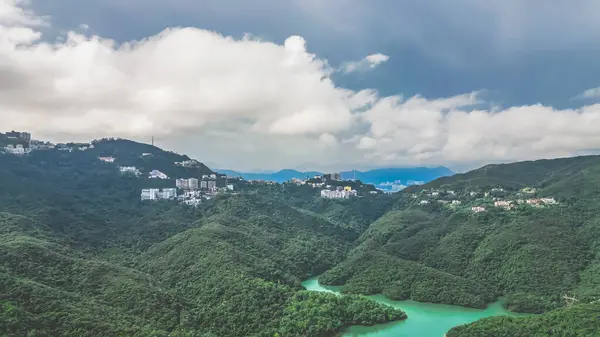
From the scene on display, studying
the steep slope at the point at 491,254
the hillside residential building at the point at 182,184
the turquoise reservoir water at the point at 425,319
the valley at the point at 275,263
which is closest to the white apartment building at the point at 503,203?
the steep slope at the point at 491,254

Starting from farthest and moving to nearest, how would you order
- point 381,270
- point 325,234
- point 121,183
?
point 121,183 < point 325,234 < point 381,270

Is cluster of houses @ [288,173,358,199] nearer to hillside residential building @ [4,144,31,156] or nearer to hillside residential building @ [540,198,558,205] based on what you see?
hillside residential building @ [540,198,558,205]

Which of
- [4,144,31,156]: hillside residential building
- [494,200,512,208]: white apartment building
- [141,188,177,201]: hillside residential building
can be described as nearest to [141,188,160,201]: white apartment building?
[141,188,177,201]: hillside residential building

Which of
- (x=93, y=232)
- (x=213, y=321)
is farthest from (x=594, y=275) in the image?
(x=93, y=232)

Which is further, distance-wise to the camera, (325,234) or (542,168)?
(542,168)

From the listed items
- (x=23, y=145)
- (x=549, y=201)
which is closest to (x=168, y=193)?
(x=23, y=145)

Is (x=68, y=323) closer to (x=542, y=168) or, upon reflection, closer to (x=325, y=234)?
(x=325, y=234)

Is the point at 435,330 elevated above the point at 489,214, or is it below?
below

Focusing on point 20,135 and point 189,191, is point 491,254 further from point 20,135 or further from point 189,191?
point 20,135
